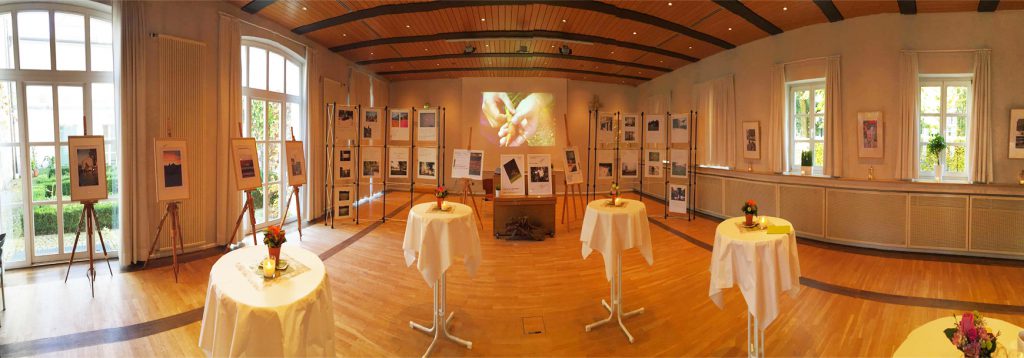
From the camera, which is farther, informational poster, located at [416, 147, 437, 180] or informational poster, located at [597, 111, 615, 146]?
informational poster, located at [597, 111, 615, 146]

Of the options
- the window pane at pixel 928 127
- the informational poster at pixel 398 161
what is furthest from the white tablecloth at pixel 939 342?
the informational poster at pixel 398 161

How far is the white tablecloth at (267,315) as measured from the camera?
1.78 m

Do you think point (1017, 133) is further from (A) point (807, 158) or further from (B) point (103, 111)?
(B) point (103, 111)

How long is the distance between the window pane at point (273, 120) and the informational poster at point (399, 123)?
192 cm

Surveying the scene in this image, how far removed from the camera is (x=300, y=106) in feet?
24.5

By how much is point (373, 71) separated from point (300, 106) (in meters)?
3.59

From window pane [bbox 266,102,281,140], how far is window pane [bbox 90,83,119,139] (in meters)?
1.95

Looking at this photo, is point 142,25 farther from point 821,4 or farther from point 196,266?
point 821,4

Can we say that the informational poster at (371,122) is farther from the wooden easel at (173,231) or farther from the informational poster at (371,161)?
the wooden easel at (173,231)

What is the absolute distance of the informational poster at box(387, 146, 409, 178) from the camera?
735cm

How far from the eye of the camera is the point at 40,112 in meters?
4.71

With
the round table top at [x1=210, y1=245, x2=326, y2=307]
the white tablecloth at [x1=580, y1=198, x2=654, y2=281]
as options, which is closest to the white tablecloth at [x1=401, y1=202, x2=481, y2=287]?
the round table top at [x1=210, y1=245, x2=326, y2=307]

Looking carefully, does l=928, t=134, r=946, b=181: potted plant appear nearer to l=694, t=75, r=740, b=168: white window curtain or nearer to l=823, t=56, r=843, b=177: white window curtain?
l=823, t=56, r=843, b=177: white window curtain

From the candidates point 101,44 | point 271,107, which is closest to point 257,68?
point 271,107
